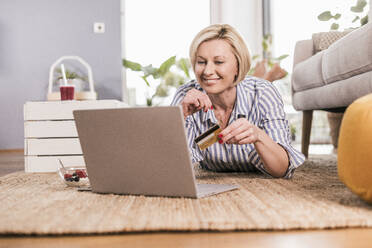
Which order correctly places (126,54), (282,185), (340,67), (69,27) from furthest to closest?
(126,54) → (69,27) → (340,67) → (282,185)

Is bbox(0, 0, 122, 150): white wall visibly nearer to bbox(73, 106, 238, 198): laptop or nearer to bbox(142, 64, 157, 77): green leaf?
bbox(142, 64, 157, 77): green leaf

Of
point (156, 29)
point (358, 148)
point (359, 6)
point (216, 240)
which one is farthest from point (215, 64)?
point (156, 29)

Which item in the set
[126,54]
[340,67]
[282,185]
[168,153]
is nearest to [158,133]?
[168,153]

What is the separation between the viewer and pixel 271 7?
14.5 ft

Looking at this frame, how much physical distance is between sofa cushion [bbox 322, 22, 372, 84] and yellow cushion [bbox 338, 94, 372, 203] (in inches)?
22.7

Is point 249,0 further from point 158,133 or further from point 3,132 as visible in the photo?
point 158,133

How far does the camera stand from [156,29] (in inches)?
167

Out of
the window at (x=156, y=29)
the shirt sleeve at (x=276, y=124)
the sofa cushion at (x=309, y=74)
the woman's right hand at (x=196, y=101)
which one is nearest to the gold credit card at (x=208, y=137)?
the woman's right hand at (x=196, y=101)

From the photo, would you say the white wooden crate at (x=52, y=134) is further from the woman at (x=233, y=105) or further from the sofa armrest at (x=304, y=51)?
the sofa armrest at (x=304, y=51)

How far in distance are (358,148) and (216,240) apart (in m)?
0.38

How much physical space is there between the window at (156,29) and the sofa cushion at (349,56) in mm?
2530

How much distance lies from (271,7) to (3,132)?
2.89 metres

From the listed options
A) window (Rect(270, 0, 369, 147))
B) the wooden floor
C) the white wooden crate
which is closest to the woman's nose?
the wooden floor

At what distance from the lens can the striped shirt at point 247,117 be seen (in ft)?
4.73
